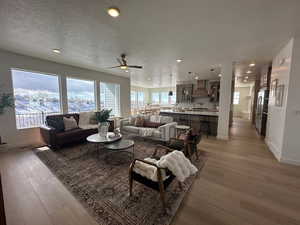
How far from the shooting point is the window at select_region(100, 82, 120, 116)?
22.2 ft

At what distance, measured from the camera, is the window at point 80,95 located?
5382mm

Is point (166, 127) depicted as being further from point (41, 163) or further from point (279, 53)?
point (279, 53)

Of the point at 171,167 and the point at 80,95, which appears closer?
the point at 171,167

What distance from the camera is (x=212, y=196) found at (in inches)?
77.6

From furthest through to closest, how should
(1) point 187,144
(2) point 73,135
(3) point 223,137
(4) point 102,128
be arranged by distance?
1. (3) point 223,137
2. (2) point 73,135
3. (4) point 102,128
4. (1) point 187,144

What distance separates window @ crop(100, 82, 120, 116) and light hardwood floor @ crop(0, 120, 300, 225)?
4162mm

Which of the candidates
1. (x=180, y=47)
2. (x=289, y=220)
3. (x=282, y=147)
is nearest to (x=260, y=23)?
(x=180, y=47)

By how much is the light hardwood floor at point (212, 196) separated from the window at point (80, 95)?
284 centimetres

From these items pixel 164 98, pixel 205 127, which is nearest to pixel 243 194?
pixel 205 127

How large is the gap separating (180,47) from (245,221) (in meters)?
3.57

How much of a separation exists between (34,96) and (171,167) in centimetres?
526

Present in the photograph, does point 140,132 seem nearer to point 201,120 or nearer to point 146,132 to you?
point 146,132

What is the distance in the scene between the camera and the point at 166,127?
4.03 meters

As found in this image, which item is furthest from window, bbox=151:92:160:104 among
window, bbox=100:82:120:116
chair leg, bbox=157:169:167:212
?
chair leg, bbox=157:169:167:212
